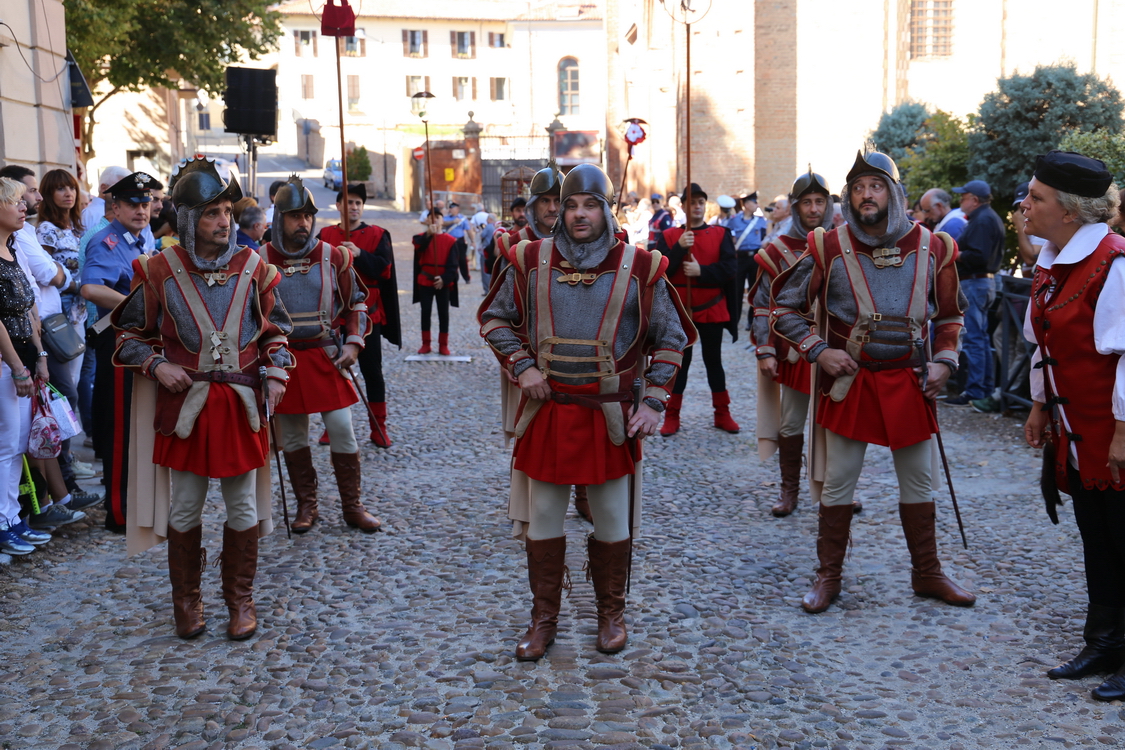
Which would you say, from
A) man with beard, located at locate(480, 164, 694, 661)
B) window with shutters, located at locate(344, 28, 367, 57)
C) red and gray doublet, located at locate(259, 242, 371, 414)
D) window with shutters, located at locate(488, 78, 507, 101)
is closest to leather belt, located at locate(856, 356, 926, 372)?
man with beard, located at locate(480, 164, 694, 661)

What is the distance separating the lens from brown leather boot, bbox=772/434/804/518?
625cm

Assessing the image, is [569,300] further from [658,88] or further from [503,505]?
[658,88]

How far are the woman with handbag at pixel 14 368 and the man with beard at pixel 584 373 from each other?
9.01ft

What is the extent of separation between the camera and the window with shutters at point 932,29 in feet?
93.2

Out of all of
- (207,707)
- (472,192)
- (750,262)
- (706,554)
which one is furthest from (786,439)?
(472,192)

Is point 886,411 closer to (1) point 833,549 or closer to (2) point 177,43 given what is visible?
(1) point 833,549

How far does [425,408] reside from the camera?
962cm

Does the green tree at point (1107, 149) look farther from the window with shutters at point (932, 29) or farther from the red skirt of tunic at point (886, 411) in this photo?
the window with shutters at point (932, 29)

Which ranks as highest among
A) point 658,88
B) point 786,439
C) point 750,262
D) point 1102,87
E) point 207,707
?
point 658,88

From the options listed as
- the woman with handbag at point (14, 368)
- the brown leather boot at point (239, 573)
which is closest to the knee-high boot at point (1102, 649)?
the brown leather boot at point (239, 573)

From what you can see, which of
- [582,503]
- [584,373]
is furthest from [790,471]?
[584,373]

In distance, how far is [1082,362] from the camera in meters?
3.74

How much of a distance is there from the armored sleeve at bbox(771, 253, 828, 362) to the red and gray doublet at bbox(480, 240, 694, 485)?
73 cm

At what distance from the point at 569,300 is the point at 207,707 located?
197 cm
